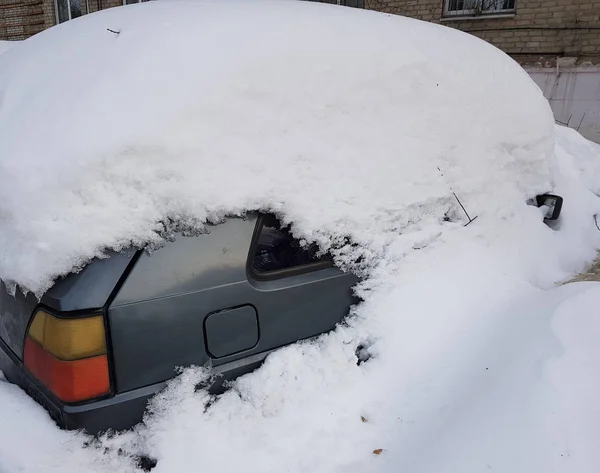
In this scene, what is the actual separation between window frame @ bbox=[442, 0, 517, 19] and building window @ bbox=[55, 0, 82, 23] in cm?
942

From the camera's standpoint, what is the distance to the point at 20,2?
12.1 metres

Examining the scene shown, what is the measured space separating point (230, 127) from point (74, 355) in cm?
92

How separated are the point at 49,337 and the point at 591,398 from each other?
6.16ft

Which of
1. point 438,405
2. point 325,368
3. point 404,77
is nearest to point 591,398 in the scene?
point 438,405

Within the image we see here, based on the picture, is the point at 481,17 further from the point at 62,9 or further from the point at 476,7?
the point at 62,9

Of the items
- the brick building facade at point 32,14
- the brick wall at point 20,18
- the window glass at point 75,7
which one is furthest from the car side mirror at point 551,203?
the brick wall at point 20,18

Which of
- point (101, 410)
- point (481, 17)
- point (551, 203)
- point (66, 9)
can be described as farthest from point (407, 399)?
point (66, 9)

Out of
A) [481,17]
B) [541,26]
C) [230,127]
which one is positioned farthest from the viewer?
[481,17]

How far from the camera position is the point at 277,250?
178 centimetres

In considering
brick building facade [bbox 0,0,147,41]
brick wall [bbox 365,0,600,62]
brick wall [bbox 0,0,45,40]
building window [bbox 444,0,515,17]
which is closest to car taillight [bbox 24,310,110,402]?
brick wall [bbox 365,0,600,62]

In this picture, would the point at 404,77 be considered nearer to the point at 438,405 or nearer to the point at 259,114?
the point at 259,114

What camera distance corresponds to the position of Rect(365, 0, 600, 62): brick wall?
A: 21.6ft

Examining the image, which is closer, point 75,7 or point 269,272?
point 269,272

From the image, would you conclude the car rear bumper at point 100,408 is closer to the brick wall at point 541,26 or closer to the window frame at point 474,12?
the brick wall at point 541,26
